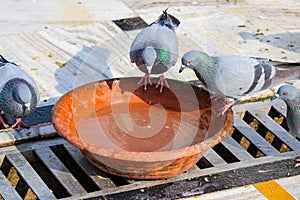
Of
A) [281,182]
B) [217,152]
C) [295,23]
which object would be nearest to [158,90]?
[217,152]

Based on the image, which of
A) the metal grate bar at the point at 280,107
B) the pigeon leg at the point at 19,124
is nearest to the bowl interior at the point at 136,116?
the pigeon leg at the point at 19,124

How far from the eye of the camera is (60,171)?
13.1ft

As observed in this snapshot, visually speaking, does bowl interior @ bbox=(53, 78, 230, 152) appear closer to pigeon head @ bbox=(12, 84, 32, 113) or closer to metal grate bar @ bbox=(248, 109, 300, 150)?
pigeon head @ bbox=(12, 84, 32, 113)

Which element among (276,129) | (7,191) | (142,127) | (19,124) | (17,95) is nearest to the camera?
(7,191)

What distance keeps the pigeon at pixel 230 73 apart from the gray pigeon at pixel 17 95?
97 cm

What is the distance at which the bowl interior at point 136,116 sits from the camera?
389 cm

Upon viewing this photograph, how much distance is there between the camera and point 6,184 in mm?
3852

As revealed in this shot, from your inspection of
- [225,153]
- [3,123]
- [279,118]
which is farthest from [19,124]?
[279,118]

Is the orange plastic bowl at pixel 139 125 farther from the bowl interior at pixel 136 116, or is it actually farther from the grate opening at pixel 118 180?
the grate opening at pixel 118 180

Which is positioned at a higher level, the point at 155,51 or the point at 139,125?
the point at 155,51

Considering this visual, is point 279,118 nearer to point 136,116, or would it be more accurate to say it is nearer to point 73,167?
point 136,116

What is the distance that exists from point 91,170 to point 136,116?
1.44 ft

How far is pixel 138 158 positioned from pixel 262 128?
1.39 meters

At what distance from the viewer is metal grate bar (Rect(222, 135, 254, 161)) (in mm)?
4198
